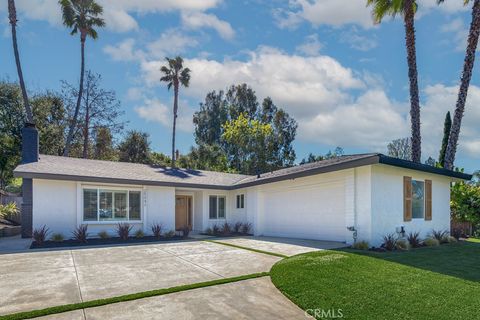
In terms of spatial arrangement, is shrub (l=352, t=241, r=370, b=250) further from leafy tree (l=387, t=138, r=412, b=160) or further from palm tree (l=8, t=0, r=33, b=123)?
leafy tree (l=387, t=138, r=412, b=160)

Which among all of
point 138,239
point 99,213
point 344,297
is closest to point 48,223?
point 99,213

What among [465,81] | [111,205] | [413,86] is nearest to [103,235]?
[111,205]

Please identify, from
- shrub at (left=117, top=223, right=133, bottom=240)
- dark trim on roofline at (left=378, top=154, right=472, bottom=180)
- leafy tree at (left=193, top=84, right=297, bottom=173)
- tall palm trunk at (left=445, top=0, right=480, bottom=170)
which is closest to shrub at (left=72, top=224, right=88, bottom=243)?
shrub at (left=117, top=223, right=133, bottom=240)

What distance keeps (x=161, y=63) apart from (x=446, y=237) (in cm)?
2218

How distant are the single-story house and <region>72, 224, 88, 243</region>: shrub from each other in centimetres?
26

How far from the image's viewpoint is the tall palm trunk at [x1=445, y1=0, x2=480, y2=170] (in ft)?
52.7

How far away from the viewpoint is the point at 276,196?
622 inches

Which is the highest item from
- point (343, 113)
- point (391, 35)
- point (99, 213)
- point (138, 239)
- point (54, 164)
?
point (391, 35)

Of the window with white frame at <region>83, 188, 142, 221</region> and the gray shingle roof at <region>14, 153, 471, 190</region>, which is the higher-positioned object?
the gray shingle roof at <region>14, 153, 471, 190</region>

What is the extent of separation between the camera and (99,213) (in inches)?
558

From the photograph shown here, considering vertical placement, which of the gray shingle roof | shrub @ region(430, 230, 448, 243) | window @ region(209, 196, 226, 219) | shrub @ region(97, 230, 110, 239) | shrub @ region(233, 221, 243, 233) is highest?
the gray shingle roof

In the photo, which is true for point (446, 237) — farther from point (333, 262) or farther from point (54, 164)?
point (54, 164)

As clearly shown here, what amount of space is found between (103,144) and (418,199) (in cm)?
2464

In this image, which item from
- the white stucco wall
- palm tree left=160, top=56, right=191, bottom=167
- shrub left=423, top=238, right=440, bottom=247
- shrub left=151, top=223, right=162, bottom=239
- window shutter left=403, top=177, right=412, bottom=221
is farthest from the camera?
palm tree left=160, top=56, right=191, bottom=167
